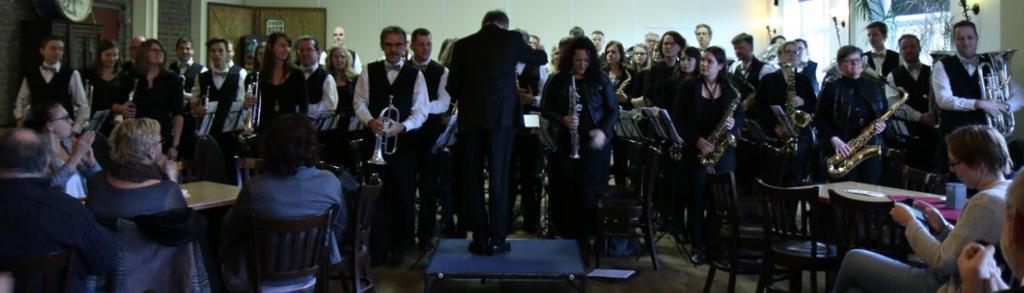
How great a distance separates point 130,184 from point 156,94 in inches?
134

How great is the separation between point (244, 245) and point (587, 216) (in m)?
3.03

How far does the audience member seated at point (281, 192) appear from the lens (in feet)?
12.8

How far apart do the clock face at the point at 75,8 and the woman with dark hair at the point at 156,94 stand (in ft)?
13.7

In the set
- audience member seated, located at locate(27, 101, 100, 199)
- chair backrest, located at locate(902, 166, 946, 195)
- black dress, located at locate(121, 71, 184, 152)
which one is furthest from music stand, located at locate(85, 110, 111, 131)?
chair backrest, located at locate(902, 166, 946, 195)

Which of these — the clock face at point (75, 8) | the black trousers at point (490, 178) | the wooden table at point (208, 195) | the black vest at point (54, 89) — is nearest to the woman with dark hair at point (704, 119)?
the black trousers at point (490, 178)

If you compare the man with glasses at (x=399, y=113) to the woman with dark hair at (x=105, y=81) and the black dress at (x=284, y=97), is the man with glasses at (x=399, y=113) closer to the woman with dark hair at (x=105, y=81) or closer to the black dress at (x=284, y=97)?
the black dress at (x=284, y=97)

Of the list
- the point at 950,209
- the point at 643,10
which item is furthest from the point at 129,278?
the point at 643,10

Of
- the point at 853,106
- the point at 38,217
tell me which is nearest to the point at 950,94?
the point at 853,106

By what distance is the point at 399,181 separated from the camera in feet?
20.6

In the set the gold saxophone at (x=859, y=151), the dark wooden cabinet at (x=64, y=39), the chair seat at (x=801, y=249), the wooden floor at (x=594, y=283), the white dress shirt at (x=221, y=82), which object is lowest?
the wooden floor at (x=594, y=283)

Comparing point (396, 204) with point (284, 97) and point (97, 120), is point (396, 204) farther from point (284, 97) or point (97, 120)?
point (97, 120)

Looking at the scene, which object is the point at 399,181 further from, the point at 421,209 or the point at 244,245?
the point at 244,245

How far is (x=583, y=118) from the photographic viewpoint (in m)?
6.45

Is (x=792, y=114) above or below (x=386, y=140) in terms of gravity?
above
